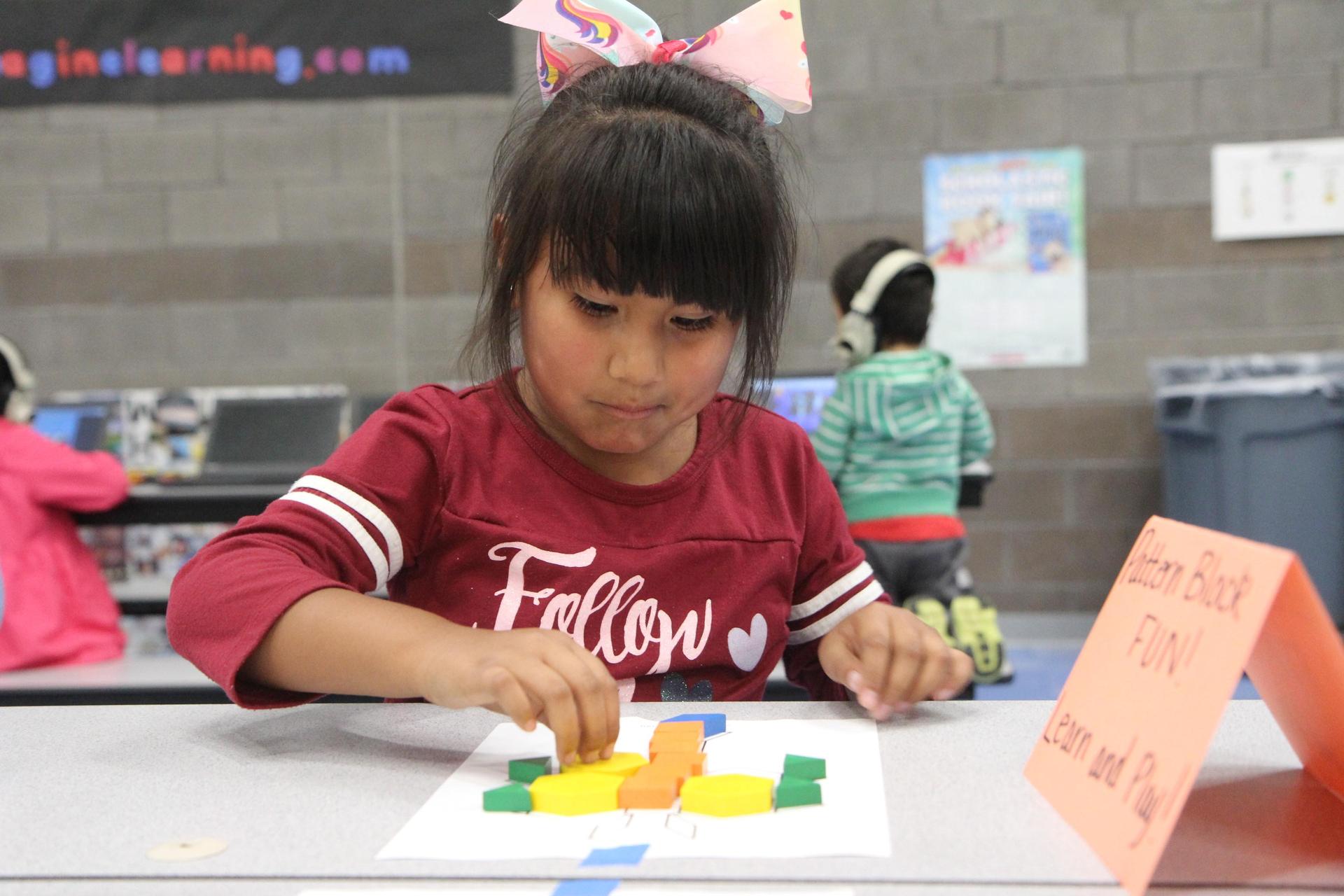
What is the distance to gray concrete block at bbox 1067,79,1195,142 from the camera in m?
3.57

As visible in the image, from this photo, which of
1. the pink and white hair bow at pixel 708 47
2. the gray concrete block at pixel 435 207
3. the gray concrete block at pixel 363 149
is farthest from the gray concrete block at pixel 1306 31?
the pink and white hair bow at pixel 708 47

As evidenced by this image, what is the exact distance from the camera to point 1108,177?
362 cm

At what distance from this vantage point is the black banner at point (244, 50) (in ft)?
12.2

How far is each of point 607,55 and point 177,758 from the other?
564mm

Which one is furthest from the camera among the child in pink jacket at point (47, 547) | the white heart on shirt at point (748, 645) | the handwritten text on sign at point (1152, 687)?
the child in pink jacket at point (47, 547)

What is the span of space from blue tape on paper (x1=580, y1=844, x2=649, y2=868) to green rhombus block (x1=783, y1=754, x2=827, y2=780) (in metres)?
0.12

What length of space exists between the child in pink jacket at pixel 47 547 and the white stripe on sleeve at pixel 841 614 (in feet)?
6.01

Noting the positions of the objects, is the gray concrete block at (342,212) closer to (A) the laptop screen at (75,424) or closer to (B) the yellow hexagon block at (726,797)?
(A) the laptop screen at (75,424)

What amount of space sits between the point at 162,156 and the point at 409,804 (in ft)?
12.3

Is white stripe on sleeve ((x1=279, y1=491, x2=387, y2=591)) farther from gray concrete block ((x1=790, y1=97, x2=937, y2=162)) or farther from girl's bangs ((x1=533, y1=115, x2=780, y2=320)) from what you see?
gray concrete block ((x1=790, y1=97, x2=937, y2=162))

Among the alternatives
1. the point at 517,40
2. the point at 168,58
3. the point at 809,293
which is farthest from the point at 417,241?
the point at 809,293

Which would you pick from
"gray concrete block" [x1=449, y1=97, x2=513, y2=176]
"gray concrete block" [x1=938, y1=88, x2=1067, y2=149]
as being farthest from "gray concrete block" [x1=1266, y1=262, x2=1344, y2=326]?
"gray concrete block" [x1=449, y1=97, x2=513, y2=176]

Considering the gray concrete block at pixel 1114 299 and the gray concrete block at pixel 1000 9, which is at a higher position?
the gray concrete block at pixel 1000 9

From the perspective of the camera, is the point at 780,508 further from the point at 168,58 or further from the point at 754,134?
the point at 168,58
